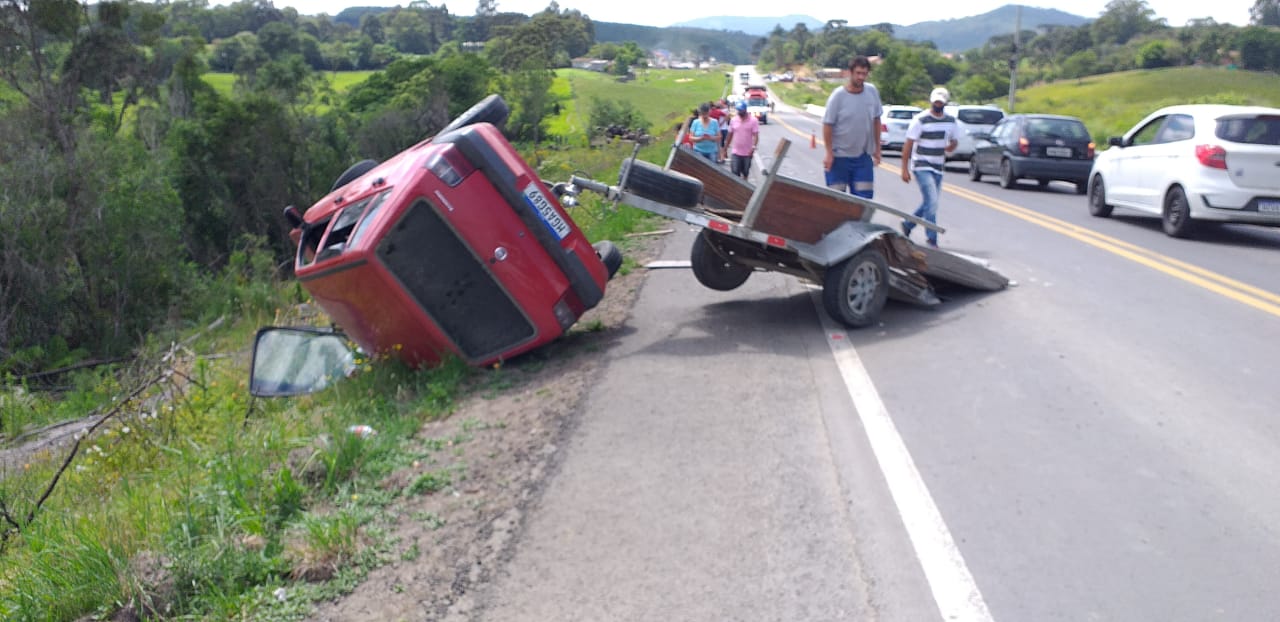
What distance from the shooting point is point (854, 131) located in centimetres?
1046

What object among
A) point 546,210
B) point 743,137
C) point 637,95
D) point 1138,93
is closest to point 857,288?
point 546,210

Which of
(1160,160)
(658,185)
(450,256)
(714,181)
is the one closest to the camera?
(450,256)

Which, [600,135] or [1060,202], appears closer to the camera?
[1060,202]

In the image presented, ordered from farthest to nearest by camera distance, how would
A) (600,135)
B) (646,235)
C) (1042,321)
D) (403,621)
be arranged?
(600,135), (646,235), (1042,321), (403,621)

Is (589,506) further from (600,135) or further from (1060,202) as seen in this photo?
(600,135)

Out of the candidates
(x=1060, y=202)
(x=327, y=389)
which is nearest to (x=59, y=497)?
(x=327, y=389)

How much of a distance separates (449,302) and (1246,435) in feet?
16.2

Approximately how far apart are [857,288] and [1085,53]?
104 metres

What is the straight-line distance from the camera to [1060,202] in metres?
18.6

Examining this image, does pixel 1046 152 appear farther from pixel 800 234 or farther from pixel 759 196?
pixel 759 196

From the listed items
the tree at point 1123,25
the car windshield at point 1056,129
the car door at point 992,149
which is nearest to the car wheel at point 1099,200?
the car windshield at point 1056,129

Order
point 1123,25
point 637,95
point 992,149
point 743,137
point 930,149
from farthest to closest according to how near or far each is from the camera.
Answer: point 1123,25
point 637,95
point 992,149
point 743,137
point 930,149

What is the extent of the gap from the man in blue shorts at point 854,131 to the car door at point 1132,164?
5.62m

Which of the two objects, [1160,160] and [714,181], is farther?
[1160,160]
